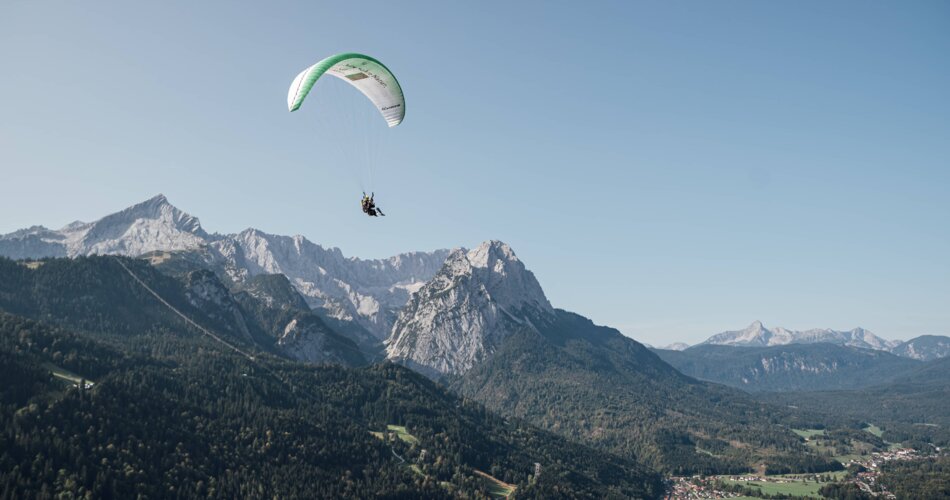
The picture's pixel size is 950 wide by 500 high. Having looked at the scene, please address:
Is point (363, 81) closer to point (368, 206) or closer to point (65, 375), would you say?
point (368, 206)

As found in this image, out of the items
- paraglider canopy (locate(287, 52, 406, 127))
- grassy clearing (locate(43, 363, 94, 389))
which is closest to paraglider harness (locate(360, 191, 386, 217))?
paraglider canopy (locate(287, 52, 406, 127))

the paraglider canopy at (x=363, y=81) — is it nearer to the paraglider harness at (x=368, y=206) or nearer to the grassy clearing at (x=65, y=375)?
the paraglider harness at (x=368, y=206)

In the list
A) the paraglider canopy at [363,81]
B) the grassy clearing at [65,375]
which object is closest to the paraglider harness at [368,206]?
the paraglider canopy at [363,81]

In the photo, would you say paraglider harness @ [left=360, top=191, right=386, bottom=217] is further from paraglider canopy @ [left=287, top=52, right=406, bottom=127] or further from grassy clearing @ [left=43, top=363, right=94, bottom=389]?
grassy clearing @ [left=43, top=363, right=94, bottom=389]

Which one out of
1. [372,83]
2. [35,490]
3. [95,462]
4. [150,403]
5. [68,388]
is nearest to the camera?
[372,83]

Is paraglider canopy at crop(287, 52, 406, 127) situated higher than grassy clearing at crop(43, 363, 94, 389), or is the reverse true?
paraglider canopy at crop(287, 52, 406, 127)

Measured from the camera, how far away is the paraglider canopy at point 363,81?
86.6m

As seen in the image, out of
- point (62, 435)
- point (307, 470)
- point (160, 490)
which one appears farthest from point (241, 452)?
point (62, 435)

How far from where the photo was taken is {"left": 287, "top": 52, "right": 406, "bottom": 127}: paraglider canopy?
8662 centimetres

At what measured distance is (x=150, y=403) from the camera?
605ft

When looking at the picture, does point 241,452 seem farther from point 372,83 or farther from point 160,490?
point 372,83

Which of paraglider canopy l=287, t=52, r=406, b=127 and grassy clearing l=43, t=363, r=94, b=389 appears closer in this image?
paraglider canopy l=287, t=52, r=406, b=127

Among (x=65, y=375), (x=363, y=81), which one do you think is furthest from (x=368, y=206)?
(x=65, y=375)

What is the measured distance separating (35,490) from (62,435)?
21.1m
